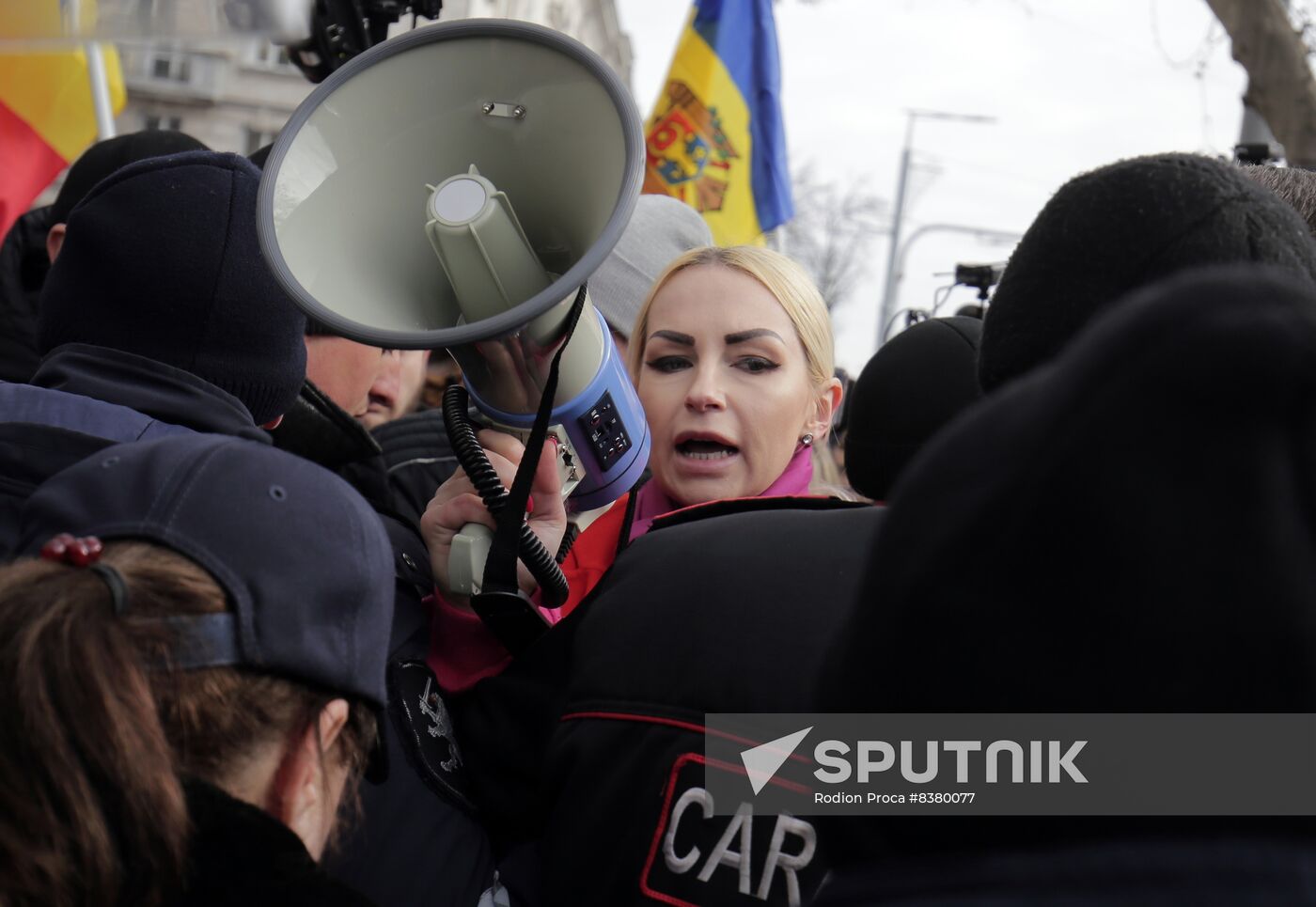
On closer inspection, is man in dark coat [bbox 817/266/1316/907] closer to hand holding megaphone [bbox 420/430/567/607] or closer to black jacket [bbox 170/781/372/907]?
black jacket [bbox 170/781/372/907]

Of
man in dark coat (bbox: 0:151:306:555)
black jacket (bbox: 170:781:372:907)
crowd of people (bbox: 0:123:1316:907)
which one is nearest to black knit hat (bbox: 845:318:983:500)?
crowd of people (bbox: 0:123:1316:907)

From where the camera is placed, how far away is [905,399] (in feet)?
8.02

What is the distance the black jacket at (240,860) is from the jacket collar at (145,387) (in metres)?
0.81

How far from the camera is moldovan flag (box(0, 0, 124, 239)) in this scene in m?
4.21

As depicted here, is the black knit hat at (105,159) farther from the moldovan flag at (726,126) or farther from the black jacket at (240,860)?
the black jacket at (240,860)

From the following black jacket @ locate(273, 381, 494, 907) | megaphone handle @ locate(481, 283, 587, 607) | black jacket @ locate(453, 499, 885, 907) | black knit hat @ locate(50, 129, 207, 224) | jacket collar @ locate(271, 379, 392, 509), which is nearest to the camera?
black jacket @ locate(453, 499, 885, 907)

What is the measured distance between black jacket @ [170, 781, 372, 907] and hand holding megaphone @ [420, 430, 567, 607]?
26.5 inches

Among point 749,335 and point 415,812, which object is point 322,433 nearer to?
point 749,335

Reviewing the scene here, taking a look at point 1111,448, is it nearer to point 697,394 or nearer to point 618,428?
point 618,428

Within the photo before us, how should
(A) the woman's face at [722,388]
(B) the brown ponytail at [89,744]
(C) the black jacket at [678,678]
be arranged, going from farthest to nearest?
(A) the woman's face at [722,388] < (C) the black jacket at [678,678] < (B) the brown ponytail at [89,744]

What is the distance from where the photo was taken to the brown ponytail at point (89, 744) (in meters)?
1.00

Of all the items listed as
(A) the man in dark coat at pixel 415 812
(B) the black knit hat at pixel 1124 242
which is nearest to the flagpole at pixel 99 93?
(A) the man in dark coat at pixel 415 812

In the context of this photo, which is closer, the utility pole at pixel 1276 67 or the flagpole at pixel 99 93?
the flagpole at pixel 99 93

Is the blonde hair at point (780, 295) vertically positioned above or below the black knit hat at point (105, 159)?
below
